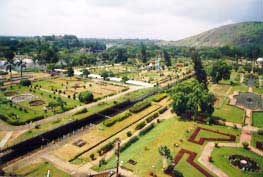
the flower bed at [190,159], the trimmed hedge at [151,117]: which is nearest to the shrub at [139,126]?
the trimmed hedge at [151,117]

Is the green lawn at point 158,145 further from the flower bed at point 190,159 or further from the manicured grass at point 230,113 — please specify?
the manicured grass at point 230,113

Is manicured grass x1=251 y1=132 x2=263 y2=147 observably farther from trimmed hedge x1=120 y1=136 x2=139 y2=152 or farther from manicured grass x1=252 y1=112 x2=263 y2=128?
trimmed hedge x1=120 y1=136 x2=139 y2=152

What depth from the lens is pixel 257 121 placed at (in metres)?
54.0

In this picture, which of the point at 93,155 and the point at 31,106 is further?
the point at 31,106

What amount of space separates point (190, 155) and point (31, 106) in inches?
1658

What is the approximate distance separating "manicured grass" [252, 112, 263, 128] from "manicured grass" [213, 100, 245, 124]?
251 centimetres

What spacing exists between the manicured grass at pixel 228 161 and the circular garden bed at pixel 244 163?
657 mm

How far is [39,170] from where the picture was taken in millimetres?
33906

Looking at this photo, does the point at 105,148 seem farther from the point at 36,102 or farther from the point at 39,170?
the point at 36,102

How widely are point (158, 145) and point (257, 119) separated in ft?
98.2

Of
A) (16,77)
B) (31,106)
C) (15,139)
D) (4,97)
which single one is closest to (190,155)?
(15,139)

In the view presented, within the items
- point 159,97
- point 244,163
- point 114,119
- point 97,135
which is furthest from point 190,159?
point 159,97

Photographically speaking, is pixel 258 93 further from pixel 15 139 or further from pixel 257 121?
pixel 15 139

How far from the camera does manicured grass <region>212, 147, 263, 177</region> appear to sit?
109ft
